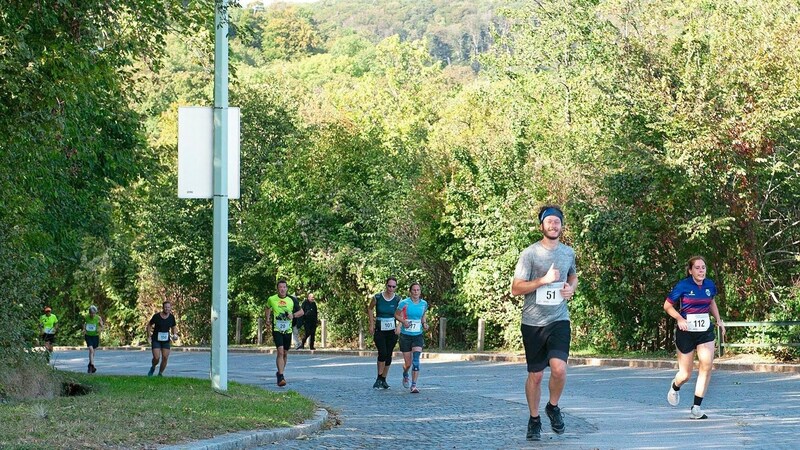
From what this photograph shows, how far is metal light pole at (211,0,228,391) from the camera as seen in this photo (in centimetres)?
1755

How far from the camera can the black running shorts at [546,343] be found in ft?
41.2

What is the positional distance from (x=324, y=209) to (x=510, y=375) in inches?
807

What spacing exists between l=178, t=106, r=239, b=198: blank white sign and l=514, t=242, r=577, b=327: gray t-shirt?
6.03m

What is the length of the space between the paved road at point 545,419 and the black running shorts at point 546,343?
0.79 meters

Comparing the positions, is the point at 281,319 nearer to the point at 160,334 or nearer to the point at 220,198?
the point at 220,198

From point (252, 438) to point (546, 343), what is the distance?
2924 millimetres

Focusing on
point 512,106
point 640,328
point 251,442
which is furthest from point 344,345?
point 251,442

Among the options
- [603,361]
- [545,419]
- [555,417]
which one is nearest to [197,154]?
[545,419]

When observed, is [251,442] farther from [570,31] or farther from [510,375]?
[570,31]

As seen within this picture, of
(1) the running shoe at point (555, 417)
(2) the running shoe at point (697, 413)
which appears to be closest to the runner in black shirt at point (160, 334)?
(2) the running shoe at point (697, 413)

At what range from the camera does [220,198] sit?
17562 mm

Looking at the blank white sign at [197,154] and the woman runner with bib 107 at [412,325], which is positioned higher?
the blank white sign at [197,154]

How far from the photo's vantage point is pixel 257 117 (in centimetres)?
5472

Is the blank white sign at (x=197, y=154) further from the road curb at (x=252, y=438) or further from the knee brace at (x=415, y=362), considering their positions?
the knee brace at (x=415, y=362)
